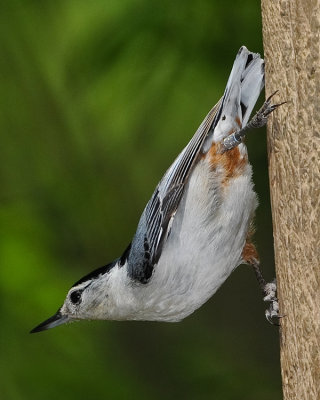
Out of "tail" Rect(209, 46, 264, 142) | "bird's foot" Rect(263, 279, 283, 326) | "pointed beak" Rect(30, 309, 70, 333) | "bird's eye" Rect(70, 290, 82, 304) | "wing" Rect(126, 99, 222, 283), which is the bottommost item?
"bird's foot" Rect(263, 279, 283, 326)

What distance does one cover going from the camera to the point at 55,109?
4.92 meters

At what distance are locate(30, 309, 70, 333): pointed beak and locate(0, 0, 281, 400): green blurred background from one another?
65 mm

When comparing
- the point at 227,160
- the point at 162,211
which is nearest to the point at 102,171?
the point at 162,211

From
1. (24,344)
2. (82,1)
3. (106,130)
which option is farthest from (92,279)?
(82,1)

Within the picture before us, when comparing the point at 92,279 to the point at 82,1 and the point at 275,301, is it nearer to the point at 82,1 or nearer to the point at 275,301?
the point at 275,301

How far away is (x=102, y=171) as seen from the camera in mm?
5191

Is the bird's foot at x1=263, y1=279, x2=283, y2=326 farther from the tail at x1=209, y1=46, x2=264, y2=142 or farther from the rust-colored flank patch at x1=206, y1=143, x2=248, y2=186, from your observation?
the tail at x1=209, y1=46, x2=264, y2=142

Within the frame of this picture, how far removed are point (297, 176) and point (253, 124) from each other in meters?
0.49

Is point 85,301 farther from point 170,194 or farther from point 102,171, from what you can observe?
point 102,171

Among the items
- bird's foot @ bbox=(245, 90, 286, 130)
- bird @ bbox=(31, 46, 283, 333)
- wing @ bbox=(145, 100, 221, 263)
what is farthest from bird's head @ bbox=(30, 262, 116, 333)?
bird's foot @ bbox=(245, 90, 286, 130)

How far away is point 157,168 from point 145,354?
3.60ft

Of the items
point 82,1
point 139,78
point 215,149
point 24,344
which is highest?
point 82,1

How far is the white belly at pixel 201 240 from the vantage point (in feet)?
13.3

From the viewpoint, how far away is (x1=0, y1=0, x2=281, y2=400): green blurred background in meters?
4.28
